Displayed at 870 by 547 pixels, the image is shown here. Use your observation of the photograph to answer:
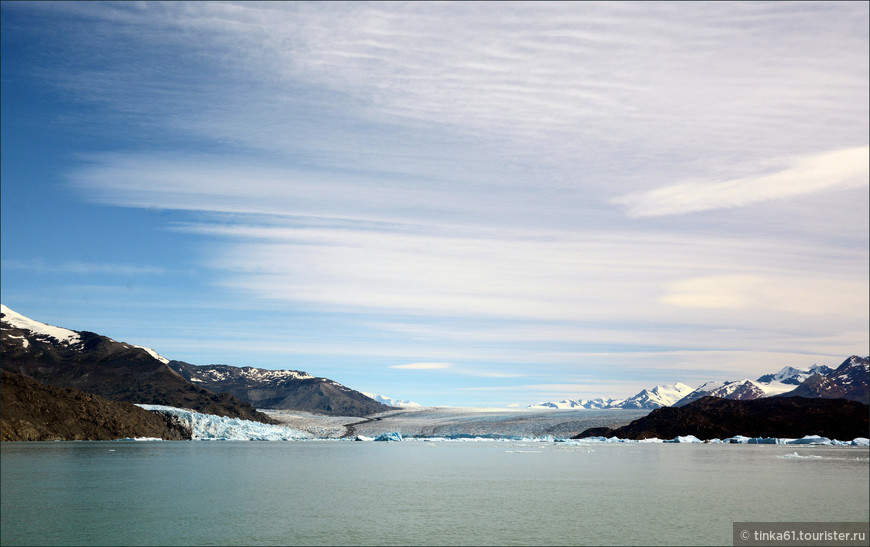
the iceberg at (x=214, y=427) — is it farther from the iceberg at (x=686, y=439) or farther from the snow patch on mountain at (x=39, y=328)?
the snow patch on mountain at (x=39, y=328)

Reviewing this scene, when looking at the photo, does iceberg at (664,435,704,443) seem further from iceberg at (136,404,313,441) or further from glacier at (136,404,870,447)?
iceberg at (136,404,313,441)

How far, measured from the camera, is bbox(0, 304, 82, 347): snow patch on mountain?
493 ft

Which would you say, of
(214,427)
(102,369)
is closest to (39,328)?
(102,369)

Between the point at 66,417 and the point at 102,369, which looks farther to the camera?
the point at 102,369

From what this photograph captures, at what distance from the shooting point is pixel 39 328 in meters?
155

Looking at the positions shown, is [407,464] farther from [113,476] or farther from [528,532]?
[528,532]

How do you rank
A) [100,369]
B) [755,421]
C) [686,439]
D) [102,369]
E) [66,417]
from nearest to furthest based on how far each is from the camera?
1. [66,417]
2. [686,439]
3. [755,421]
4. [100,369]
5. [102,369]

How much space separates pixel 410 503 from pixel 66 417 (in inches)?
2487

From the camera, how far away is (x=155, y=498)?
Answer: 22719 millimetres

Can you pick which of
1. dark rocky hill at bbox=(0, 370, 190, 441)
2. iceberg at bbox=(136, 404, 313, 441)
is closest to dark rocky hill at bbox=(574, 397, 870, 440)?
iceberg at bbox=(136, 404, 313, 441)

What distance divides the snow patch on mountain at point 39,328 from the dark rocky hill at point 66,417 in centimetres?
8196

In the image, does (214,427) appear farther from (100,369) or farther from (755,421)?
(755,421)

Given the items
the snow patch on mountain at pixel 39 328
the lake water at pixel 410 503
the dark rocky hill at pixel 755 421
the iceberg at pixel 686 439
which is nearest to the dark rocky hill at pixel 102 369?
the snow patch on mountain at pixel 39 328

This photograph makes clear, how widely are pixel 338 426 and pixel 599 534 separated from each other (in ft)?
305
